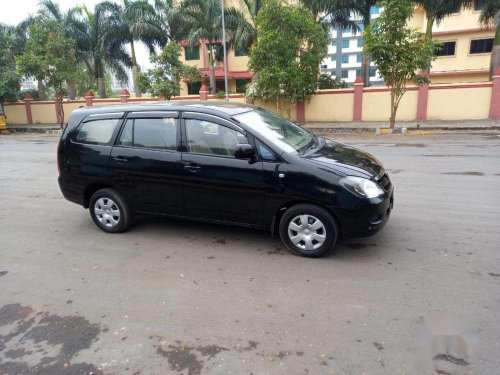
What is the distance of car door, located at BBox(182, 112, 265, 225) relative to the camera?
442cm

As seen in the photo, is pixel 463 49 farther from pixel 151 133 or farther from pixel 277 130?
pixel 151 133

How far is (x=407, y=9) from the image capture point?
15250 millimetres

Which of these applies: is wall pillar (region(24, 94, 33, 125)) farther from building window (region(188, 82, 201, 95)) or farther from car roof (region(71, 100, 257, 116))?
car roof (region(71, 100, 257, 116))

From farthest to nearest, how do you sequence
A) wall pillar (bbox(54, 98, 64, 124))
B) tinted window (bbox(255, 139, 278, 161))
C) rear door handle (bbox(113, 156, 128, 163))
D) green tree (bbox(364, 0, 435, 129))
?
1. wall pillar (bbox(54, 98, 64, 124))
2. green tree (bbox(364, 0, 435, 129))
3. rear door handle (bbox(113, 156, 128, 163))
4. tinted window (bbox(255, 139, 278, 161))

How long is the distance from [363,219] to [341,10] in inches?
933

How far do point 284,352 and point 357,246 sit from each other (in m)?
2.05

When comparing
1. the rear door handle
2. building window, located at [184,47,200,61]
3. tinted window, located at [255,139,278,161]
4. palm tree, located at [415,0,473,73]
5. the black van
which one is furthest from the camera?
building window, located at [184,47,200,61]

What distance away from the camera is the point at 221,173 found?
177 inches

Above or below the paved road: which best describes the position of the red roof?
above

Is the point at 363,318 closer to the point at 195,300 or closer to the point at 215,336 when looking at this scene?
the point at 215,336

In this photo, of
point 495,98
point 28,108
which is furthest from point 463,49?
point 28,108

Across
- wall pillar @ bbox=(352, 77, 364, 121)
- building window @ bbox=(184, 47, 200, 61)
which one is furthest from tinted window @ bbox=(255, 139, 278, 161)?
building window @ bbox=(184, 47, 200, 61)

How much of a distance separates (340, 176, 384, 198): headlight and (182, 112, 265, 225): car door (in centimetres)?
92

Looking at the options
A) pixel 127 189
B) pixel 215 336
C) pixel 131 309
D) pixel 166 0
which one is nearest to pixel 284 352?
pixel 215 336
